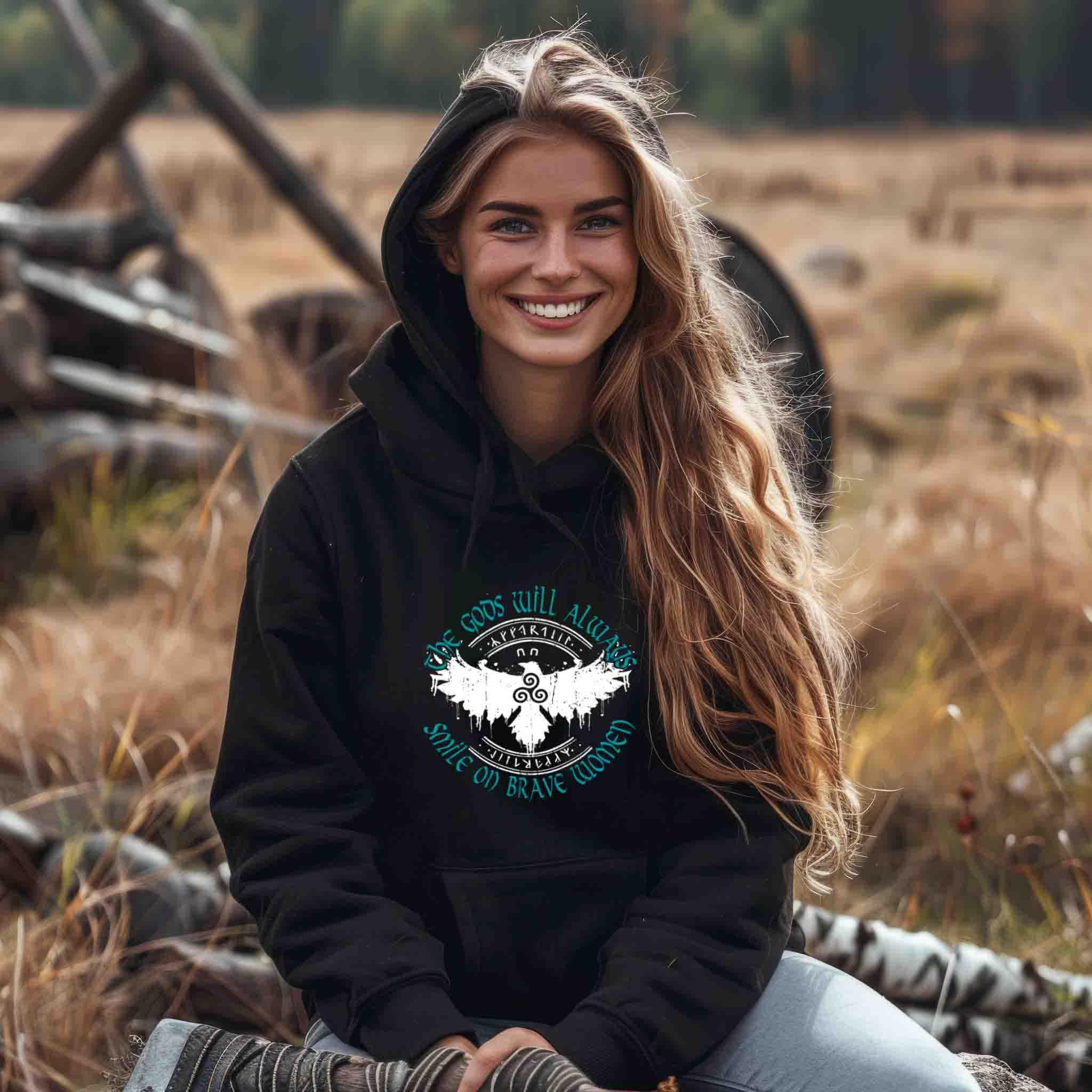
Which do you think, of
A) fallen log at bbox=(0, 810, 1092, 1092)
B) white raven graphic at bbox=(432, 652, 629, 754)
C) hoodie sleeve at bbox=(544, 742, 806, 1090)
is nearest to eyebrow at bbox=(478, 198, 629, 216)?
white raven graphic at bbox=(432, 652, 629, 754)

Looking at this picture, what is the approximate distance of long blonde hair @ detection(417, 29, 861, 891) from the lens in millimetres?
1946

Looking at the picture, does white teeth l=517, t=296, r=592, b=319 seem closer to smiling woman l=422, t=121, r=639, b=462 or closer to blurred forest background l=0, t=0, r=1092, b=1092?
smiling woman l=422, t=121, r=639, b=462

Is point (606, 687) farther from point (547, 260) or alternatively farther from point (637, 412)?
point (547, 260)

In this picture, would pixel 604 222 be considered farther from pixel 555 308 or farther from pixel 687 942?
pixel 687 942

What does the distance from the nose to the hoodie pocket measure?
0.76m

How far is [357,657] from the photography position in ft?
6.52

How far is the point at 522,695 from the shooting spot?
1965 millimetres

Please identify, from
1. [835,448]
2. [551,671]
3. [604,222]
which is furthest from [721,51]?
[551,671]

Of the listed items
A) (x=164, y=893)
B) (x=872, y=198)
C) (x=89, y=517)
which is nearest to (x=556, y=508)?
(x=164, y=893)

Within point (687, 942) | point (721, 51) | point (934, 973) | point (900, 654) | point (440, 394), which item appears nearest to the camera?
point (687, 942)

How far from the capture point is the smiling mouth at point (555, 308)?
200cm

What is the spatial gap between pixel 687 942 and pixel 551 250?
889 mm

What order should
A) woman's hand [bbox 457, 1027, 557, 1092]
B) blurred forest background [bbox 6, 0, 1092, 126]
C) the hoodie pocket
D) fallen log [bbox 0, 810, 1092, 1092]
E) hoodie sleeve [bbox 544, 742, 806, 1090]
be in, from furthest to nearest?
blurred forest background [bbox 6, 0, 1092, 126] → fallen log [bbox 0, 810, 1092, 1092] → the hoodie pocket → hoodie sleeve [bbox 544, 742, 806, 1090] → woman's hand [bbox 457, 1027, 557, 1092]

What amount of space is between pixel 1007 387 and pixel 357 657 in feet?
19.4
